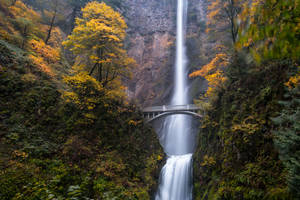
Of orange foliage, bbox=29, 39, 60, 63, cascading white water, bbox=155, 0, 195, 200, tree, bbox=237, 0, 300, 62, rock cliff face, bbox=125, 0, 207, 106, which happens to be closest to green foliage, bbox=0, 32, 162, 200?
orange foliage, bbox=29, 39, 60, 63

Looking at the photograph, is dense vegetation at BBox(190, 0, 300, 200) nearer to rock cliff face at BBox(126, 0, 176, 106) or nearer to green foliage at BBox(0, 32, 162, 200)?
green foliage at BBox(0, 32, 162, 200)

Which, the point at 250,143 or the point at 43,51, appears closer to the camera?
the point at 250,143

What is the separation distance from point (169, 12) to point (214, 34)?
1132 inches

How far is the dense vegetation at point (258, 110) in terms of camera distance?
1.83 meters

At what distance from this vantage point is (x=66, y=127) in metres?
10.7

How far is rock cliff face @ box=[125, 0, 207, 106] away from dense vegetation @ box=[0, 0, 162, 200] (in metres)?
15.9

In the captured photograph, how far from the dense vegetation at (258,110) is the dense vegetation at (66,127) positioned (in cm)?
517

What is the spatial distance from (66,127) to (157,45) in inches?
1119

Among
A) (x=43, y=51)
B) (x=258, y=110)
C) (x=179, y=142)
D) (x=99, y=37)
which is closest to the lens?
(x=258, y=110)

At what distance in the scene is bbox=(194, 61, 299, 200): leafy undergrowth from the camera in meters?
5.55

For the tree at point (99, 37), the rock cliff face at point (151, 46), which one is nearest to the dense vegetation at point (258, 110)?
the tree at point (99, 37)

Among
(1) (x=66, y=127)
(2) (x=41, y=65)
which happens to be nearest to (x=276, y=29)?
(1) (x=66, y=127)

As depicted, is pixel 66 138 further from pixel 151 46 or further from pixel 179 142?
pixel 151 46

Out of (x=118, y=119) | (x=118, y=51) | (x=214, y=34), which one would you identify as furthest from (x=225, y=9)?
(x=118, y=119)
